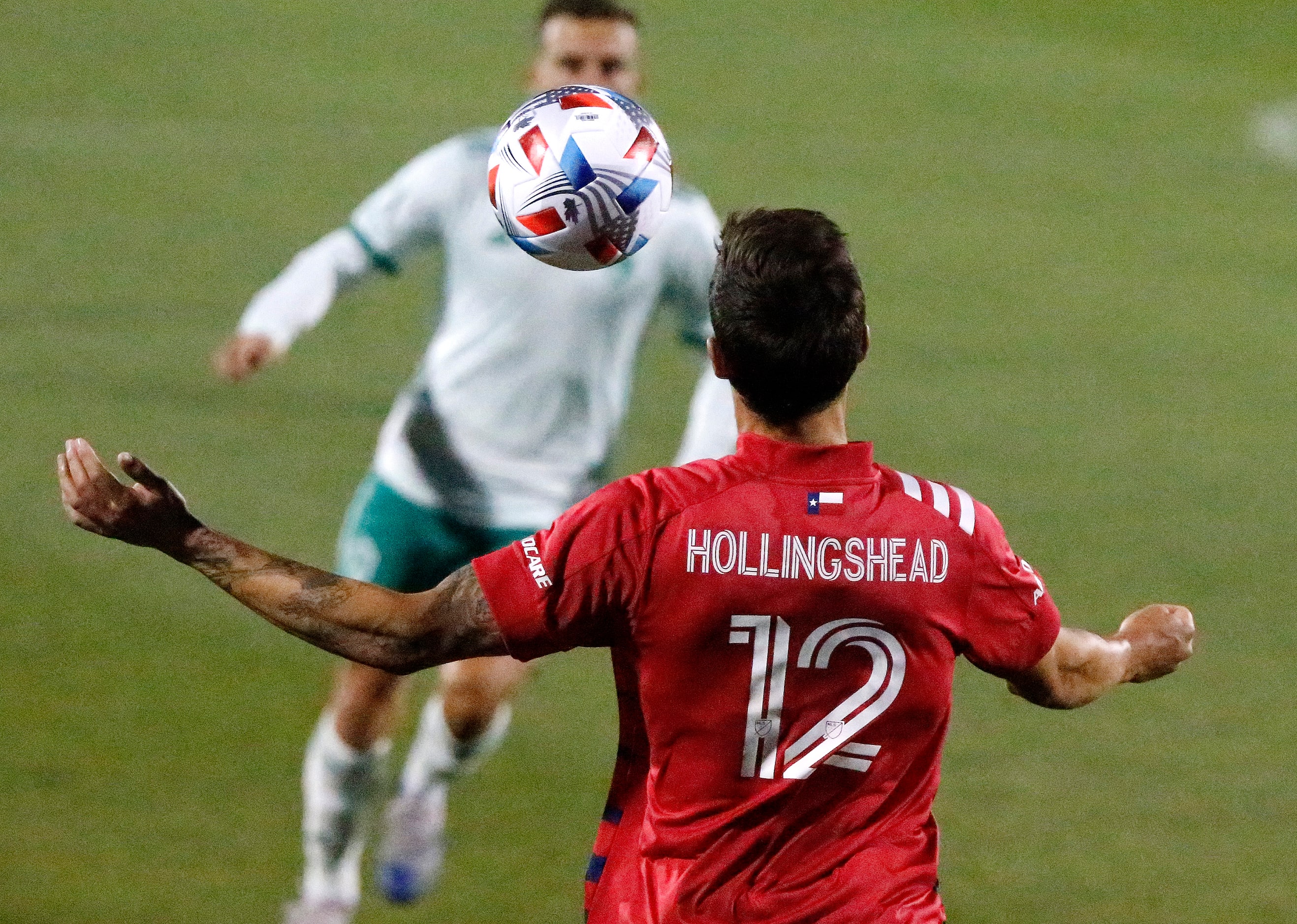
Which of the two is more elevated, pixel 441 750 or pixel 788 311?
pixel 788 311

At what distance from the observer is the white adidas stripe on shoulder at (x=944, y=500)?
299cm

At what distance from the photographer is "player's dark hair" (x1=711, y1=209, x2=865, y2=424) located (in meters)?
2.89

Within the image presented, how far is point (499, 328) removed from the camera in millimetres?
5168

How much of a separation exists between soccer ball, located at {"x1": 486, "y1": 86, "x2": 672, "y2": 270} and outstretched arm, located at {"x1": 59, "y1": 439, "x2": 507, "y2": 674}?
115 centimetres

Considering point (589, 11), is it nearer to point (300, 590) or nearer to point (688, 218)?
point (688, 218)

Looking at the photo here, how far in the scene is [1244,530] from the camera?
828cm

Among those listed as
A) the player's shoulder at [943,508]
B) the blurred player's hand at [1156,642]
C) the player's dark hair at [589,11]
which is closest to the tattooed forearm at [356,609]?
the player's shoulder at [943,508]

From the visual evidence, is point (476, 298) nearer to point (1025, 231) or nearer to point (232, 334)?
point (232, 334)

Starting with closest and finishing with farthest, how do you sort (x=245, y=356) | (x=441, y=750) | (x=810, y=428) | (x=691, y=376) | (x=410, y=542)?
1. (x=810, y=428)
2. (x=245, y=356)
3. (x=441, y=750)
4. (x=410, y=542)
5. (x=691, y=376)

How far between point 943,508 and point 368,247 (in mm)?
2655

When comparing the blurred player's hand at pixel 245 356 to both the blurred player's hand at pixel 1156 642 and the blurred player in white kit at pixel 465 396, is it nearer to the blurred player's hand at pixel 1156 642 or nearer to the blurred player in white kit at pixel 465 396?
the blurred player in white kit at pixel 465 396

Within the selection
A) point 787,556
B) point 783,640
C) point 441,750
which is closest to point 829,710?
point 783,640

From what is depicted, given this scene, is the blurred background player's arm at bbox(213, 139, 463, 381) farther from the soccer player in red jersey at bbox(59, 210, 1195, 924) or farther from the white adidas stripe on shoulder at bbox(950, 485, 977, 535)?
the white adidas stripe on shoulder at bbox(950, 485, 977, 535)

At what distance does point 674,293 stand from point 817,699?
239 cm
